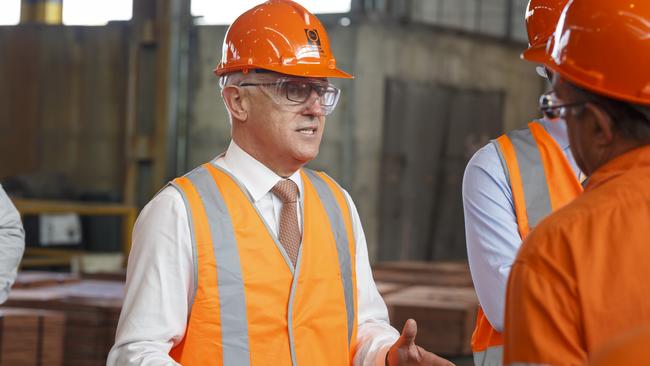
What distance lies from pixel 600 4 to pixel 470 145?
12.0 meters

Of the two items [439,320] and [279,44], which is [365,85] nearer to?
[439,320]

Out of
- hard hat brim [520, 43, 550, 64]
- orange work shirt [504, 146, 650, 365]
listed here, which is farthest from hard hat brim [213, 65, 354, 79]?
orange work shirt [504, 146, 650, 365]

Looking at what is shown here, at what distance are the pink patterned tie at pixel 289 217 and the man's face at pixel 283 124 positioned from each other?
8cm

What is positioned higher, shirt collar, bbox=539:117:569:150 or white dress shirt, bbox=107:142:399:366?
shirt collar, bbox=539:117:569:150

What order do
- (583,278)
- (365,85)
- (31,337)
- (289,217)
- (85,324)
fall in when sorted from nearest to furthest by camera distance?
(583,278) < (289,217) < (31,337) < (85,324) < (365,85)

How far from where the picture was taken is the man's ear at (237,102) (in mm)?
3092

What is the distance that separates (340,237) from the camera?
3070 millimetres

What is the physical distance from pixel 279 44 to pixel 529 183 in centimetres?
92

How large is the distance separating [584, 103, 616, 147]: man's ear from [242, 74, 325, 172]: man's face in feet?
4.61

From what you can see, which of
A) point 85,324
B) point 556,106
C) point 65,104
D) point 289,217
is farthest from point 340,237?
point 65,104

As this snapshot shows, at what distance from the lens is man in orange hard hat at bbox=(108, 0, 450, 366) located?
106 inches

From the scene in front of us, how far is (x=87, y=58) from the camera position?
13883 millimetres

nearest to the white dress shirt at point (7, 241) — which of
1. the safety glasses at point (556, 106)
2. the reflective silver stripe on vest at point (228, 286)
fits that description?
the reflective silver stripe on vest at point (228, 286)

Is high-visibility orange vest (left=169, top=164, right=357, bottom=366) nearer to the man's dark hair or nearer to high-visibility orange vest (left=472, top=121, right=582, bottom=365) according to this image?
high-visibility orange vest (left=472, top=121, right=582, bottom=365)
